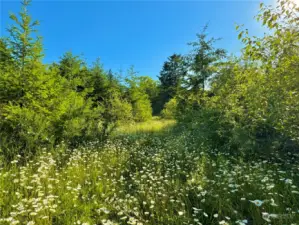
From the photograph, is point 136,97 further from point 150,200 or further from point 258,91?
point 150,200

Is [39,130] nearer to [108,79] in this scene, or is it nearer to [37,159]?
[37,159]

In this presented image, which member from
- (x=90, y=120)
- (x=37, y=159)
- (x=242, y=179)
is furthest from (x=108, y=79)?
(x=242, y=179)

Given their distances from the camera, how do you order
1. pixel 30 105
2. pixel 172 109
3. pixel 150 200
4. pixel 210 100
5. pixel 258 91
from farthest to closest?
pixel 172 109 < pixel 210 100 < pixel 30 105 < pixel 258 91 < pixel 150 200

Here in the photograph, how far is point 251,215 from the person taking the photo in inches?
87.4

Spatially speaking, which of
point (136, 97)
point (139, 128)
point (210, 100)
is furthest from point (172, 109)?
point (136, 97)

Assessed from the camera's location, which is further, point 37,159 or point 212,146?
point 212,146

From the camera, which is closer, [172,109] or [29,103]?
[29,103]

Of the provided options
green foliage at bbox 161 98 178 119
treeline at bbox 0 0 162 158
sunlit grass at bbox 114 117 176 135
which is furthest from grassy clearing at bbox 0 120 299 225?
green foliage at bbox 161 98 178 119

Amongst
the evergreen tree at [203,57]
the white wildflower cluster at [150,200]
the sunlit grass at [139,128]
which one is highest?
the evergreen tree at [203,57]

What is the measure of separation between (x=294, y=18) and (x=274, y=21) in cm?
25

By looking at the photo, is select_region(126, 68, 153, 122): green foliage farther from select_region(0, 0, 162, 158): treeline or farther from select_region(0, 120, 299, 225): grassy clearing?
select_region(0, 120, 299, 225): grassy clearing

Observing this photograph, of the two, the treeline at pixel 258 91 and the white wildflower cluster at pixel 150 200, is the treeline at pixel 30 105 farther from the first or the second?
the treeline at pixel 258 91

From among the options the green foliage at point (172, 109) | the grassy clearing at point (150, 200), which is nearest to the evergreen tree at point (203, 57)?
the green foliage at point (172, 109)

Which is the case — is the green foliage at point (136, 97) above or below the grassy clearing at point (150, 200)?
above
